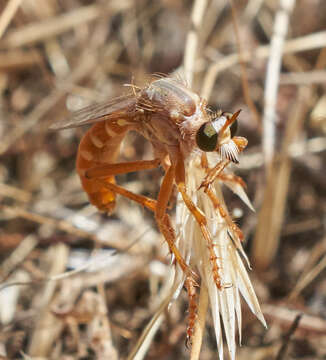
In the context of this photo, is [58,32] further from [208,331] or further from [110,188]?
[208,331]

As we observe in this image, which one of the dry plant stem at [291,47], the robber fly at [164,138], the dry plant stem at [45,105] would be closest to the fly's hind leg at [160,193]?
the robber fly at [164,138]

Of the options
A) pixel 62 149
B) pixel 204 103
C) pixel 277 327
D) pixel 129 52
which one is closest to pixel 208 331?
pixel 277 327

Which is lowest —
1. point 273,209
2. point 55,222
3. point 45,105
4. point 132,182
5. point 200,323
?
point 200,323

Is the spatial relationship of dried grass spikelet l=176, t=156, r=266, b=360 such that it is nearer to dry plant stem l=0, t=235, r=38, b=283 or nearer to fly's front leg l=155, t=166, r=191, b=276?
fly's front leg l=155, t=166, r=191, b=276

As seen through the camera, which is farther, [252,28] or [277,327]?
[252,28]

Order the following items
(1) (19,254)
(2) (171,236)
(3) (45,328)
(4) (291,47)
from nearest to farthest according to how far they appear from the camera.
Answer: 1. (2) (171,236)
2. (3) (45,328)
3. (1) (19,254)
4. (4) (291,47)

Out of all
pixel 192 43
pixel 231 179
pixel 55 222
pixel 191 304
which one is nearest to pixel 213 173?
pixel 231 179

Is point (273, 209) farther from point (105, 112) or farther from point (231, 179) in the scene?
point (105, 112)
